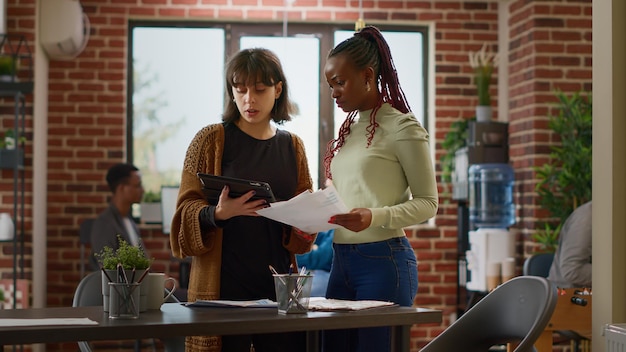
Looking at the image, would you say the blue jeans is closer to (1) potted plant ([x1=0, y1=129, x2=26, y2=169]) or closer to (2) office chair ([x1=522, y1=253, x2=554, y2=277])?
(2) office chair ([x1=522, y1=253, x2=554, y2=277])

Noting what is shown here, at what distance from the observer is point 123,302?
7.02 ft

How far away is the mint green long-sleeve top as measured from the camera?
2.54 meters

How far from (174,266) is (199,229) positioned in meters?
4.16

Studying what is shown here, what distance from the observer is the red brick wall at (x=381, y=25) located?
6.27m

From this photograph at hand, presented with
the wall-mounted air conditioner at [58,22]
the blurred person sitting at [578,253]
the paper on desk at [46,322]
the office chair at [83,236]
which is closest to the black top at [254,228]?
the paper on desk at [46,322]

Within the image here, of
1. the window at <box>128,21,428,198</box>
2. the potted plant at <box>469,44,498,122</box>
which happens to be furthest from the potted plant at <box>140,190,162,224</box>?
the potted plant at <box>469,44,498,122</box>

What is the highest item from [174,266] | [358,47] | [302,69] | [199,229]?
[302,69]

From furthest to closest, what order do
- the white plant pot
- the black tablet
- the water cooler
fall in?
the white plant pot < the water cooler < the black tablet

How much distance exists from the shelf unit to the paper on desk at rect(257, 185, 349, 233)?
3725 mm

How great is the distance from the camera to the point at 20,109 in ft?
19.9

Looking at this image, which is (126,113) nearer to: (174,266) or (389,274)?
(174,266)

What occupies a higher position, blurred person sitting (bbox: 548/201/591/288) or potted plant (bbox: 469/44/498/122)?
potted plant (bbox: 469/44/498/122)

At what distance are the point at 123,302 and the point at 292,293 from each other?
397 mm

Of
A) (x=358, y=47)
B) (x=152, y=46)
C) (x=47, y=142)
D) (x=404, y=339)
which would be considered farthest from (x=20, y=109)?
(x=404, y=339)
